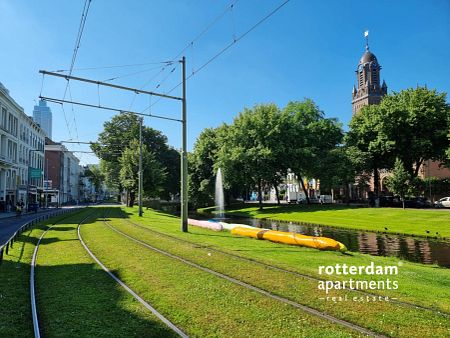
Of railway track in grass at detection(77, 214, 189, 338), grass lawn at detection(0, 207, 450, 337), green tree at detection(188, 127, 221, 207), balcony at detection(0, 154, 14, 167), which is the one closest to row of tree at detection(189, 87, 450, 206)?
green tree at detection(188, 127, 221, 207)

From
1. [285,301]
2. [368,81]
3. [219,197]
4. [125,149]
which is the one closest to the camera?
[285,301]

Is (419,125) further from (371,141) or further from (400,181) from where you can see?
(400,181)

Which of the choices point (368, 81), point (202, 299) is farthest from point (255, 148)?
point (368, 81)

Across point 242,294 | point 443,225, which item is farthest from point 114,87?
point 443,225

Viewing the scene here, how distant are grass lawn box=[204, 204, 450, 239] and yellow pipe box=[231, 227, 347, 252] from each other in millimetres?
11881

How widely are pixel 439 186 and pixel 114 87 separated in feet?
182

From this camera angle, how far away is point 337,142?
58219 mm

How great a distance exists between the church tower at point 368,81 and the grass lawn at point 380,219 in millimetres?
75605

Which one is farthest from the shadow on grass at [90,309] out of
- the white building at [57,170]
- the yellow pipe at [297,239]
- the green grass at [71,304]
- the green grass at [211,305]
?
the white building at [57,170]

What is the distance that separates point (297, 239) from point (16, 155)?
57350 mm

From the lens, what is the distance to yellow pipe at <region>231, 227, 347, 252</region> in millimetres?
16844

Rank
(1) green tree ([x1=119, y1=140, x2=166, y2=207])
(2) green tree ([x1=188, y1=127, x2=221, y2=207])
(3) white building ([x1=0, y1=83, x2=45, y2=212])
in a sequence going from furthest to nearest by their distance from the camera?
(2) green tree ([x1=188, y1=127, x2=221, y2=207])
(3) white building ([x1=0, y1=83, x2=45, y2=212])
(1) green tree ([x1=119, y1=140, x2=166, y2=207])

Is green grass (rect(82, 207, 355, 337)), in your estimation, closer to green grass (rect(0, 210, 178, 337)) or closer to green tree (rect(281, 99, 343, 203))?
green grass (rect(0, 210, 178, 337))

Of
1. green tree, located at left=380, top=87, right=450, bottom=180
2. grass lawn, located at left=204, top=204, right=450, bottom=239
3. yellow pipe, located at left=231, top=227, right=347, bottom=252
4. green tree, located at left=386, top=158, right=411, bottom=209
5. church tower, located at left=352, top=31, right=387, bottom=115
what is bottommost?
grass lawn, located at left=204, top=204, right=450, bottom=239
